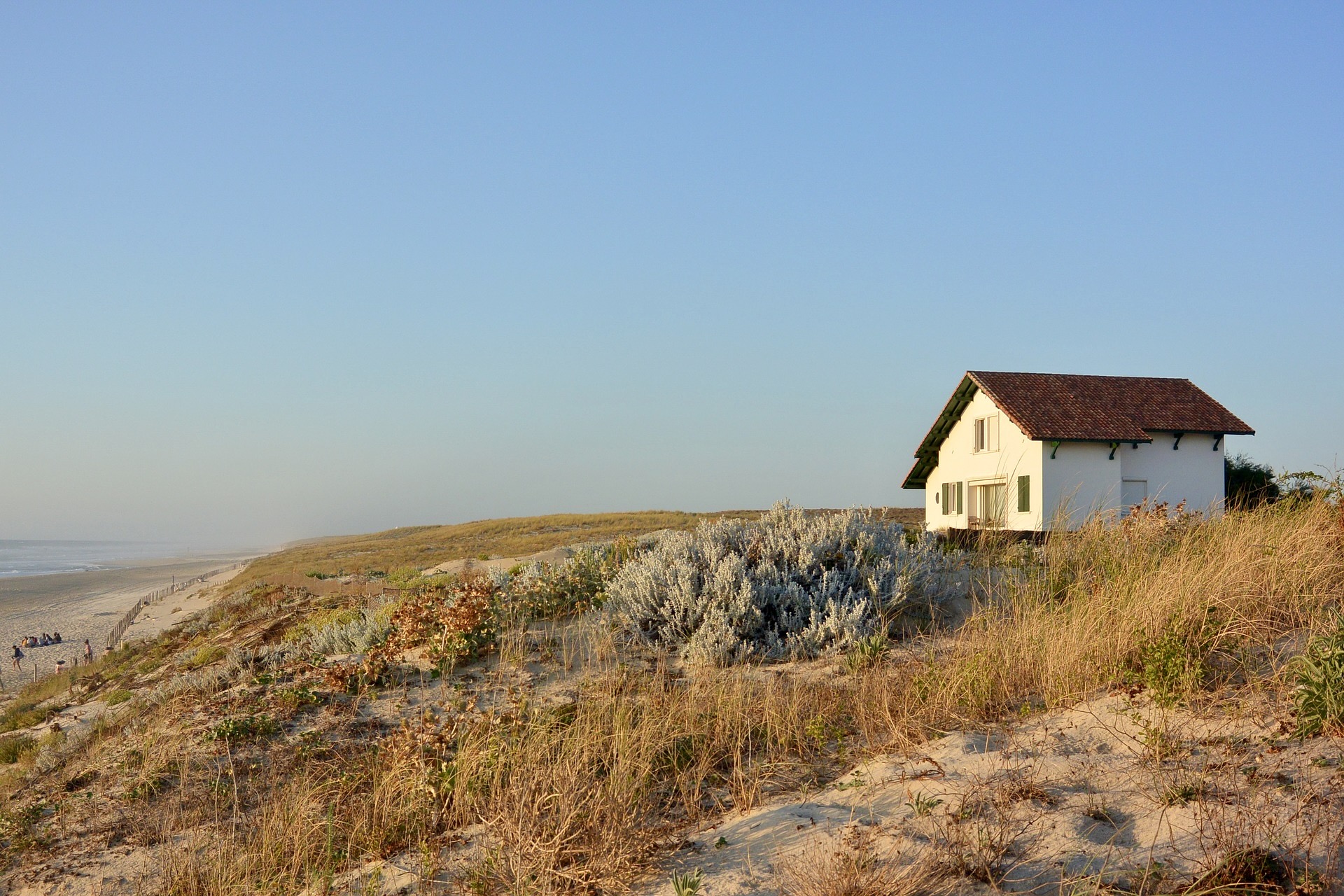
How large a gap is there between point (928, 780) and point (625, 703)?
221cm

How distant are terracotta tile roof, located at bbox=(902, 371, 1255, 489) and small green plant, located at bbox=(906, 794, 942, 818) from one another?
23.9m

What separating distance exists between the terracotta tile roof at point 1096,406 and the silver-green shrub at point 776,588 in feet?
63.0

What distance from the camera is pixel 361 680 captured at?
7602 mm

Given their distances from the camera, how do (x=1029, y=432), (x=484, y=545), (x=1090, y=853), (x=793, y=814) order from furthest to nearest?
1. (x=484, y=545)
2. (x=1029, y=432)
3. (x=793, y=814)
4. (x=1090, y=853)

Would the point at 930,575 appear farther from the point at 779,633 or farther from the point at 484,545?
the point at 484,545

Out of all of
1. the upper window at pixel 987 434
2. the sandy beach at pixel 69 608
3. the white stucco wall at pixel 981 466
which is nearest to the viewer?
the sandy beach at pixel 69 608

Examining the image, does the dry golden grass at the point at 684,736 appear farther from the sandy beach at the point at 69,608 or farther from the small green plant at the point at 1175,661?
the sandy beach at the point at 69,608

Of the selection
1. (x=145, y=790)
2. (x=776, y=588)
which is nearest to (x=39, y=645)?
(x=145, y=790)

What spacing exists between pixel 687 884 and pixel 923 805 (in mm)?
1227

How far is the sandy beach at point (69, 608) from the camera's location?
25000 mm

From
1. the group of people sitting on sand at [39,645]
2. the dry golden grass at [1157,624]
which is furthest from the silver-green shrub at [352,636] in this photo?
the group of people sitting on sand at [39,645]

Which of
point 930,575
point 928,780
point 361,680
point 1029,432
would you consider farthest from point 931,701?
point 1029,432

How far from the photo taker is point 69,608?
A: 41688mm

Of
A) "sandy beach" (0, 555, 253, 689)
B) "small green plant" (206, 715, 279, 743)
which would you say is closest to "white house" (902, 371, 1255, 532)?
"small green plant" (206, 715, 279, 743)
